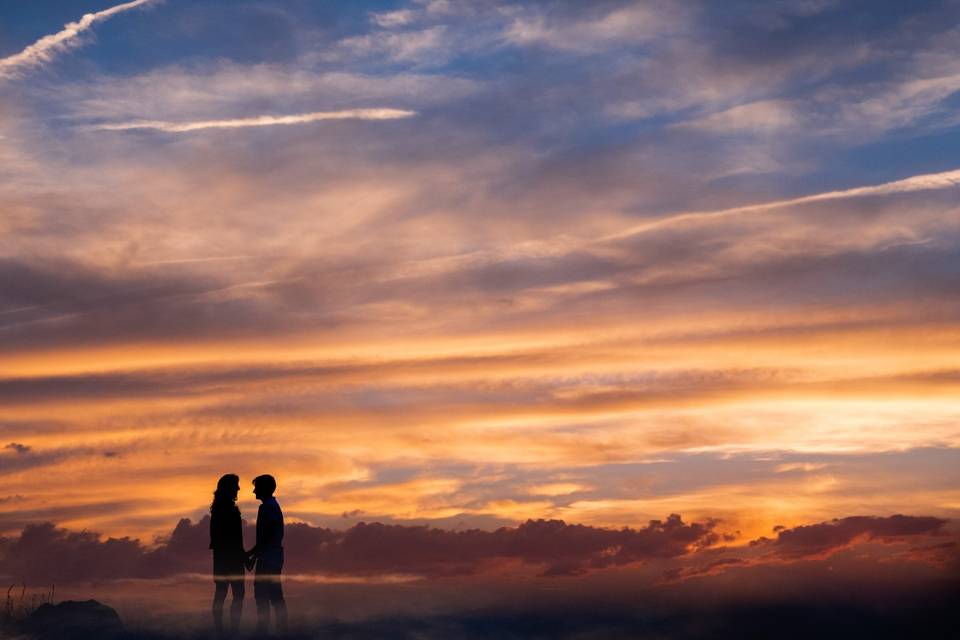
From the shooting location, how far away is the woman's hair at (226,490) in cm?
2049

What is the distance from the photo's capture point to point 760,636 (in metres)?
23.7

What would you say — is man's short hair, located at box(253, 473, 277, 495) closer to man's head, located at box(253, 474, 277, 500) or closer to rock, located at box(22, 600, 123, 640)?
man's head, located at box(253, 474, 277, 500)

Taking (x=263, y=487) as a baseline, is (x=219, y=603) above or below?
below

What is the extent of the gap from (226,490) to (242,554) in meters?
1.33

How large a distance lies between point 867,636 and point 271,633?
13381 millimetres

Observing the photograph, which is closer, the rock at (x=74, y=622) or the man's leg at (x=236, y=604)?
the man's leg at (x=236, y=604)

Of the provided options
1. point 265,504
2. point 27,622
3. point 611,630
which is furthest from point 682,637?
point 27,622

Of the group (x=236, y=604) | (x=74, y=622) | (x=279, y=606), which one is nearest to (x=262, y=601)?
(x=279, y=606)

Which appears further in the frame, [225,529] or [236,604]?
[225,529]

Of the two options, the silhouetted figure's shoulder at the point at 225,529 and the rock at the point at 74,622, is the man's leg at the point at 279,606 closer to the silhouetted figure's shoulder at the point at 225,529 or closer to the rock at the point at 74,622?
the silhouetted figure's shoulder at the point at 225,529

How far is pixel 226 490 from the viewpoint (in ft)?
67.3

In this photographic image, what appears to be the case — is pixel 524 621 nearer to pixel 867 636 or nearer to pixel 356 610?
pixel 356 610

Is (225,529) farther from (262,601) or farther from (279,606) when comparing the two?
(279,606)

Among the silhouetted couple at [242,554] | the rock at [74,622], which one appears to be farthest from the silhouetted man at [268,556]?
the rock at [74,622]
